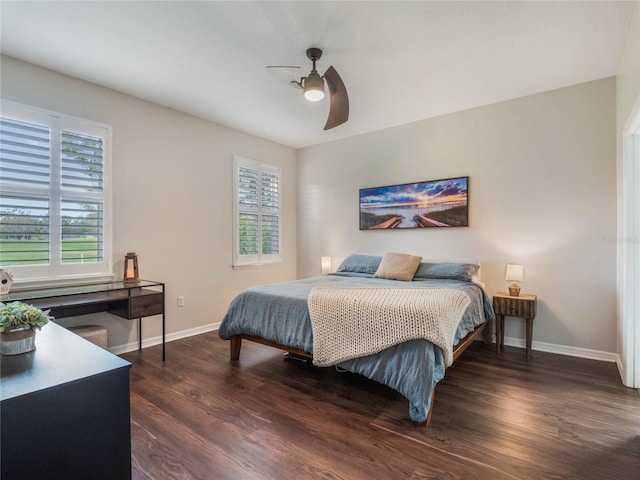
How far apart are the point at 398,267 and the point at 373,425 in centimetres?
197

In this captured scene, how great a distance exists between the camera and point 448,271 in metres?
3.54

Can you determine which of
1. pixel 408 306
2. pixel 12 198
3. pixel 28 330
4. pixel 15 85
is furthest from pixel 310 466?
pixel 15 85

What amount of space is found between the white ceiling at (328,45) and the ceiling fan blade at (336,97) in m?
0.31

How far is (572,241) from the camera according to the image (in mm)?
3258

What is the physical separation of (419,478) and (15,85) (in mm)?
4037

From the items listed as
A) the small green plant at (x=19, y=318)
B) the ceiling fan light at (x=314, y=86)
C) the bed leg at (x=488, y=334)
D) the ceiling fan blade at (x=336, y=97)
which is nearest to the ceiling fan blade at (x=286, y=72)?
the ceiling fan light at (x=314, y=86)

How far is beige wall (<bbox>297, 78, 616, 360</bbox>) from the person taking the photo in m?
3.12

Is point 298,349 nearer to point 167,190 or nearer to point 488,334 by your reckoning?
point 488,334

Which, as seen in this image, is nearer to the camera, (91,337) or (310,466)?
(310,466)

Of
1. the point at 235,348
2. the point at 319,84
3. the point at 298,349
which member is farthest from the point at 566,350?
the point at 319,84

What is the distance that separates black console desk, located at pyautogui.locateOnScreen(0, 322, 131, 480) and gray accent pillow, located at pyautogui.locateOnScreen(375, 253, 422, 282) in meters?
3.01

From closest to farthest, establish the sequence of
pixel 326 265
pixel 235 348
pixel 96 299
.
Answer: pixel 96 299, pixel 235 348, pixel 326 265

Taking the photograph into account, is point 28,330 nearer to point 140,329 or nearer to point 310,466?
point 310,466

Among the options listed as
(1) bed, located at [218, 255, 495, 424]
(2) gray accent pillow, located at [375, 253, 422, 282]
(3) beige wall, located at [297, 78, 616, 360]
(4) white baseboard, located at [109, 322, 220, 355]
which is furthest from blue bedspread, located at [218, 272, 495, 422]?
(4) white baseboard, located at [109, 322, 220, 355]
